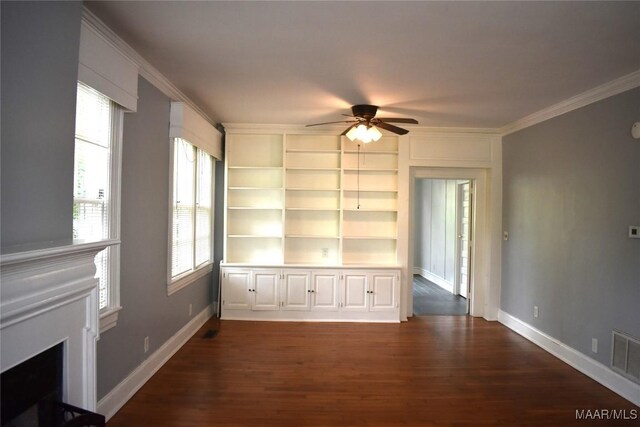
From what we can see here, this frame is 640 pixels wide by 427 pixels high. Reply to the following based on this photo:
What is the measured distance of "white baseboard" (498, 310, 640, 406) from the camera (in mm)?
2604

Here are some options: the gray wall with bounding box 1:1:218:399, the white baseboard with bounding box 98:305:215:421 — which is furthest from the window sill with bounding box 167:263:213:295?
the gray wall with bounding box 1:1:218:399

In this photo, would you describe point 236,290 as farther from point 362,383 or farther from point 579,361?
point 579,361

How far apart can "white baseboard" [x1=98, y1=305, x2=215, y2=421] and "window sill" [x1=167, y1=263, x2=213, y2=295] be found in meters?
0.46

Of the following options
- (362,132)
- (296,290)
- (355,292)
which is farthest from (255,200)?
(362,132)

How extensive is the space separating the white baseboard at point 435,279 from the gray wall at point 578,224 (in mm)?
2092

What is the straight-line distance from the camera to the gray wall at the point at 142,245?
236 centimetres

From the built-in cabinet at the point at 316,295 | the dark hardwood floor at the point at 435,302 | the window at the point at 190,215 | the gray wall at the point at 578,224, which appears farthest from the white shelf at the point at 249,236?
the gray wall at the point at 578,224

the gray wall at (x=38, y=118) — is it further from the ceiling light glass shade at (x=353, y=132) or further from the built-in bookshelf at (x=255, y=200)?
the built-in bookshelf at (x=255, y=200)

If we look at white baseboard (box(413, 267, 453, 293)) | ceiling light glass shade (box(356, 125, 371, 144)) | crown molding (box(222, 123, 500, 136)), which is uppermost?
crown molding (box(222, 123, 500, 136))

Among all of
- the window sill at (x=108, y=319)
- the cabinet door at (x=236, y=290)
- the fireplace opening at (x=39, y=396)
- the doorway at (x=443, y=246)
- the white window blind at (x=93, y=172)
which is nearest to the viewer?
the fireplace opening at (x=39, y=396)

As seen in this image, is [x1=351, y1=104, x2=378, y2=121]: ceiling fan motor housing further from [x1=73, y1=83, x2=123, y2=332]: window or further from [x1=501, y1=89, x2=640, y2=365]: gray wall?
[x1=73, y1=83, x2=123, y2=332]: window

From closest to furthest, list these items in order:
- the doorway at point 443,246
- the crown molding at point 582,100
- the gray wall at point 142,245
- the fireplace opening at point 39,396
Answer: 1. the fireplace opening at point 39,396
2. the gray wall at point 142,245
3. the crown molding at point 582,100
4. the doorway at point 443,246

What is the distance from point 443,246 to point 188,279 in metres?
5.05

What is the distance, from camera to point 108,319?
2195mm
